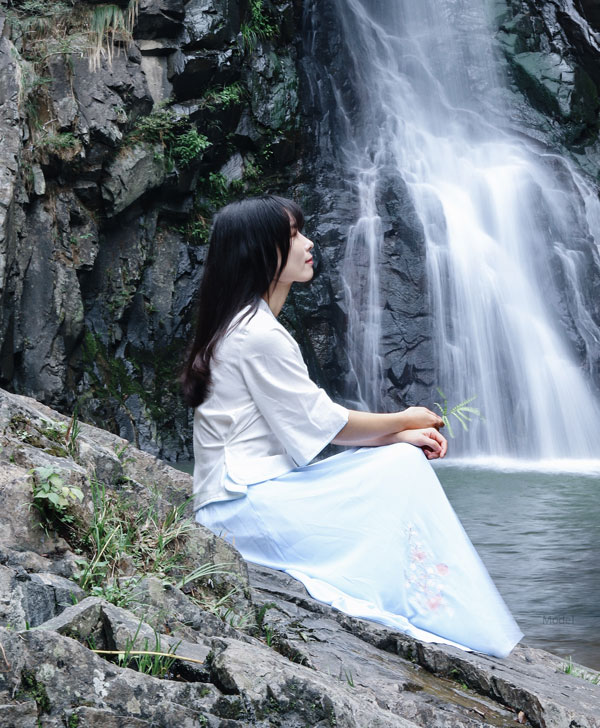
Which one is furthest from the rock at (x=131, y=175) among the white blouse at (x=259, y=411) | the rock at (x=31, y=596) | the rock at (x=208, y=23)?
the rock at (x=31, y=596)

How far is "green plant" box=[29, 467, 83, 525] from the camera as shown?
1841 mm

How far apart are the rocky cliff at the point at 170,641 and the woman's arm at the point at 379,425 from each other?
1.75ft

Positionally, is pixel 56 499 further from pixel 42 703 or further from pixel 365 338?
pixel 365 338

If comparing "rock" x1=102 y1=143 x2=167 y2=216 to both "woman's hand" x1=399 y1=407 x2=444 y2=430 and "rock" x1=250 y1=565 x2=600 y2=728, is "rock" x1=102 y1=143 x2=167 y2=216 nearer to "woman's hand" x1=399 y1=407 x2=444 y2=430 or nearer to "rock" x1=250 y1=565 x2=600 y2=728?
"woman's hand" x1=399 y1=407 x2=444 y2=430

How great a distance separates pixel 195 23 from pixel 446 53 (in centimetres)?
651

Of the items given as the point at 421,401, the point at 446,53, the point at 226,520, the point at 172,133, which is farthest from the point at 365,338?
the point at 226,520

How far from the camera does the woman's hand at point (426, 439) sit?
262 centimetres

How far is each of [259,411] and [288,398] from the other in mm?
132

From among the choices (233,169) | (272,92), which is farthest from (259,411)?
(272,92)

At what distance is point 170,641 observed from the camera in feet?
5.04

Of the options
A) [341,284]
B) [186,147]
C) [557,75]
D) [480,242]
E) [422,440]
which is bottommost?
[422,440]

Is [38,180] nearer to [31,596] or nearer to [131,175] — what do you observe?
[131,175]

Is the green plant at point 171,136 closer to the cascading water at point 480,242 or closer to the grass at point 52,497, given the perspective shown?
the cascading water at point 480,242

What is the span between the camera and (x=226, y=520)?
2.57 m
